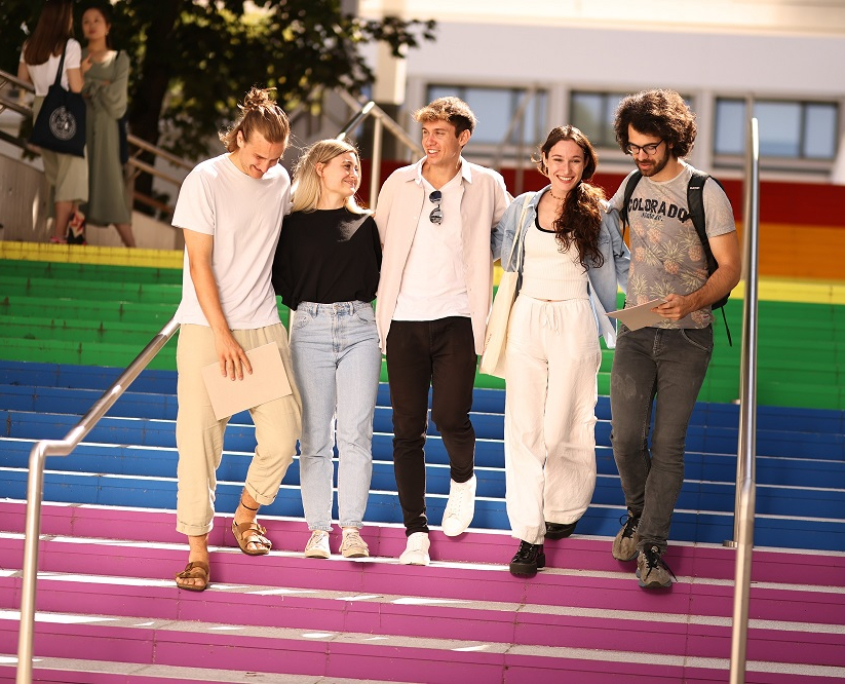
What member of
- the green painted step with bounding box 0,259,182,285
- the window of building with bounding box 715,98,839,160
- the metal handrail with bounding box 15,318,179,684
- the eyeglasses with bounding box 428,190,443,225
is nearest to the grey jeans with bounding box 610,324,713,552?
the eyeglasses with bounding box 428,190,443,225

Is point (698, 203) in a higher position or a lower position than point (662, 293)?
higher

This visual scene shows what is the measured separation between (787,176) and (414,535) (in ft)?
73.1

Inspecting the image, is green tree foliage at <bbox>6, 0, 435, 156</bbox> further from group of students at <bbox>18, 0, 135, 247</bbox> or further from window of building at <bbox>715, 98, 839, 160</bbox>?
window of building at <bbox>715, 98, 839, 160</bbox>

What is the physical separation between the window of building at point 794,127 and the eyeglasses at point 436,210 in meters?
21.7

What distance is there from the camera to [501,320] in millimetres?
4953

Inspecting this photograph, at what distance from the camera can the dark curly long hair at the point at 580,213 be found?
482cm

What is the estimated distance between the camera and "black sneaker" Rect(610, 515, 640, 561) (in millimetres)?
4961

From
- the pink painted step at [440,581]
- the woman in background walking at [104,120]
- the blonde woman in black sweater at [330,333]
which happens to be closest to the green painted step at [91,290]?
the woman in background walking at [104,120]

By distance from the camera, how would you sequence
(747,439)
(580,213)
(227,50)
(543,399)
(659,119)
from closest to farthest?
(747,439) < (659,119) < (580,213) < (543,399) < (227,50)

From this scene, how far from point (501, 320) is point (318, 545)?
1.12 meters

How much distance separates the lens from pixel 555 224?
486cm

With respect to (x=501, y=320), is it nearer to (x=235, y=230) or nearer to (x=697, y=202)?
(x=697, y=202)

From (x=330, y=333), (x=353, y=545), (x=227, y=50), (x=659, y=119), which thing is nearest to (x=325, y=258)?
(x=330, y=333)

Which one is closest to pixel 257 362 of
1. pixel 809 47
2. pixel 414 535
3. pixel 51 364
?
pixel 414 535
